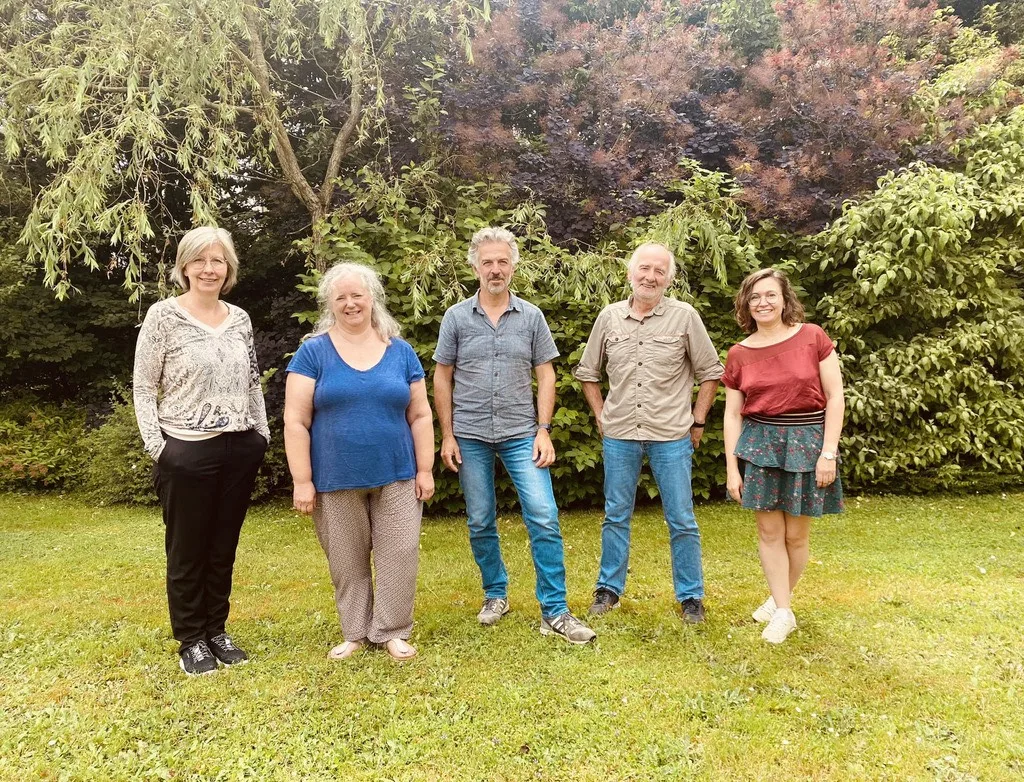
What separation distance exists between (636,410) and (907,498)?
4.67 meters

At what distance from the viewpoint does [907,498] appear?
22.4 ft

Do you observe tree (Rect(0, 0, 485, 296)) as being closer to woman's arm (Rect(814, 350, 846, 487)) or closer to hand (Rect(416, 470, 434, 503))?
hand (Rect(416, 470, 434, 503))

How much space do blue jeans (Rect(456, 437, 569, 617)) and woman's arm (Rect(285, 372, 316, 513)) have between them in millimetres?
722

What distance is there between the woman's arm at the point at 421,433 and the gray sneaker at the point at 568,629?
0.82 meters

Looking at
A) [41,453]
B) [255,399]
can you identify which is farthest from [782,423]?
[41,453]

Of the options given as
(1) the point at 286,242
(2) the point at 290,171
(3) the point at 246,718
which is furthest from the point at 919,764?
(1) the point at 286,242

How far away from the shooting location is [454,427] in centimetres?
339

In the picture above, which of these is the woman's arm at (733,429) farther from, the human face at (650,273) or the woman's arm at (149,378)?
the woman's arm at (149,378)

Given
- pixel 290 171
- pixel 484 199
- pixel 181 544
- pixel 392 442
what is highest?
pixel 290 171

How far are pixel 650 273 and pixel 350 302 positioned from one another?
136 centimetres

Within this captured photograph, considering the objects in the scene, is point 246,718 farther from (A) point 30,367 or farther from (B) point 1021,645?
(A) point 30,367

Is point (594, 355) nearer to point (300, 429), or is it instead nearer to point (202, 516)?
point (300, 429)

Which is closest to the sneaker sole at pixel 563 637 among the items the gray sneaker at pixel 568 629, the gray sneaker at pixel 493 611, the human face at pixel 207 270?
the gray sneaker at pixel 568 629

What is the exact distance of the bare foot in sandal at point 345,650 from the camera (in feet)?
10.2
